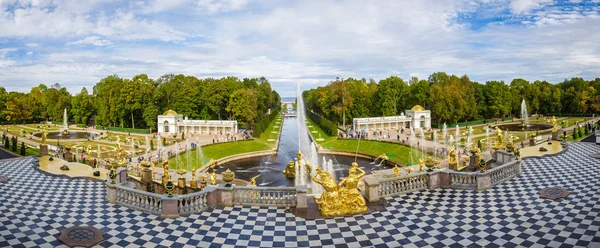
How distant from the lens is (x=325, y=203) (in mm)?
13492

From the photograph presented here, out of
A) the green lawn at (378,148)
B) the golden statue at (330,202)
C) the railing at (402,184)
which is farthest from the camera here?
the green lawn at (378,148)

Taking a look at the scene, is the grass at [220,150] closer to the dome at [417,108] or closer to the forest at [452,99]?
the forest at [452,99]

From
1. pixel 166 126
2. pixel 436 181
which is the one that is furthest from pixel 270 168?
pixel 166 126

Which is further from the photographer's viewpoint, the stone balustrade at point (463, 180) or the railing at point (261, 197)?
the stone balustrade at point (463, 180)

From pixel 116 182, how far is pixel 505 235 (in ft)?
51.4

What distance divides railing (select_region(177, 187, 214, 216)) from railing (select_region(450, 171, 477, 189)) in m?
11.0

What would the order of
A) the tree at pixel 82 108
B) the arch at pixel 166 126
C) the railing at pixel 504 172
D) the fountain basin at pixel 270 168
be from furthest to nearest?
1. the tree at pixel 82 108
2. the arch at pixel 166 126
3. the fountain basin at pixel 270 168
4. the railing at pixel 504 172

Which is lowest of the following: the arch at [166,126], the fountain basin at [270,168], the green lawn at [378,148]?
the fountain basin at [270,168]

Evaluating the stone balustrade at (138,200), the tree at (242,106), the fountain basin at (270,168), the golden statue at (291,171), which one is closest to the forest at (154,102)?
the tree at (242,106)

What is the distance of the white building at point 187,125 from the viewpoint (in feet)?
211

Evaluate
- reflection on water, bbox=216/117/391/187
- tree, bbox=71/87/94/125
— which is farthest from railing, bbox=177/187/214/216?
tree, bbox=71/87/94/125

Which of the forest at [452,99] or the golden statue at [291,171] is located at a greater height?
the forest at [452,99]

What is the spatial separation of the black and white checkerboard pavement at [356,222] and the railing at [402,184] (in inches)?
15.1

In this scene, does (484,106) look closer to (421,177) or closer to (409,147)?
(409,147)
